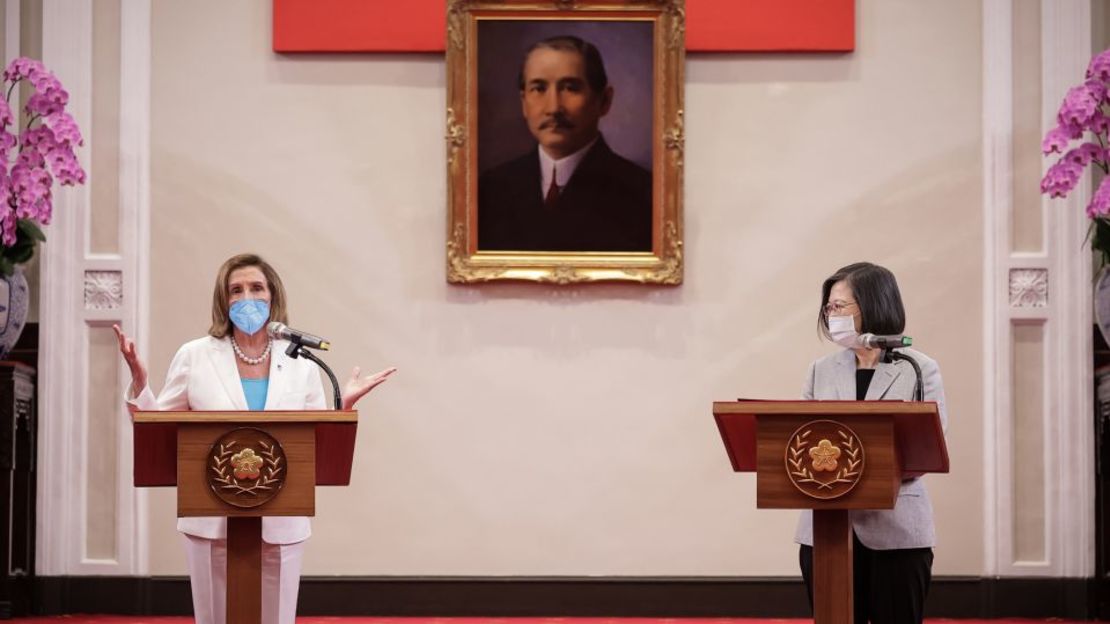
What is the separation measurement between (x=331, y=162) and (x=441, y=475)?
4.95 feet

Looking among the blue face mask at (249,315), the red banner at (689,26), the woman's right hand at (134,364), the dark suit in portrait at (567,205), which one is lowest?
the woman's right hand at (134,364)

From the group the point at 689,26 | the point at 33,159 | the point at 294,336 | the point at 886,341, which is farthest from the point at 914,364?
the point at 33,159

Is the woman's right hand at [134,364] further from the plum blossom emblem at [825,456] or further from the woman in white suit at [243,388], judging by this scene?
the plum blossom emblem at [825,456]

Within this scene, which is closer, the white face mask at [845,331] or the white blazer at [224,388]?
the white face mask at [845,331]

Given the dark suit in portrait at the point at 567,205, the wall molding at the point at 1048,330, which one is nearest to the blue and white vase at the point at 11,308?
the dark suit in portrait at the point at 567,205

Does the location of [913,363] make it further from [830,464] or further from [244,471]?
[244,471]

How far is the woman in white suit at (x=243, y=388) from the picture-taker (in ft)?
13.0

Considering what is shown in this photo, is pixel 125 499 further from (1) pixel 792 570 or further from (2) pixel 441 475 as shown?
(1) pixel 792 570

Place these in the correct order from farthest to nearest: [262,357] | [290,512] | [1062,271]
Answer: [1062,271], [262,357], [290,512]

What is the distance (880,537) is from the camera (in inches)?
142

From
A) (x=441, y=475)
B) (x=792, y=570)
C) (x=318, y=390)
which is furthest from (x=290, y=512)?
(x=792, y=570)

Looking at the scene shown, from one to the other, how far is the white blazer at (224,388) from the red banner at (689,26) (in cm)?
258

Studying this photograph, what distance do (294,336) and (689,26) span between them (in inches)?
127

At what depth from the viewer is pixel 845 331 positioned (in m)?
3.82
